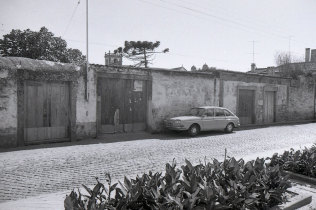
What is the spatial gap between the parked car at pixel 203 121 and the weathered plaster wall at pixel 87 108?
3741mm

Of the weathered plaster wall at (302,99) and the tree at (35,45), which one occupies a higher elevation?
the tree at (35,45)

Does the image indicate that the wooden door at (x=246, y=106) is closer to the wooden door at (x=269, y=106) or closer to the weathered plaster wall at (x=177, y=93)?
the wooden door at (x=269, y=106)

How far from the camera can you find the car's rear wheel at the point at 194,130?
12.4m

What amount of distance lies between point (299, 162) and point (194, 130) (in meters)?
6.88

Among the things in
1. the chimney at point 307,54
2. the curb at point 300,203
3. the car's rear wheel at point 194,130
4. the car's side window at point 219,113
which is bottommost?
the curb at point 300,203

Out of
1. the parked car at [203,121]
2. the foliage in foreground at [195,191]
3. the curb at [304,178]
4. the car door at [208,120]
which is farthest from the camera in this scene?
the car door at [208,120]

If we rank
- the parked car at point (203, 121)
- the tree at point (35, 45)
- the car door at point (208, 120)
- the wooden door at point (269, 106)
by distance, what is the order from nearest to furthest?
the parked car at point (203, 121)
the car door at point (208, 120)
the wooden door at point (269, 106)
the tree at point (35, 45)

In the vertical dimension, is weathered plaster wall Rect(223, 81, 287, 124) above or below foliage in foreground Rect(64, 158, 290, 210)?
above

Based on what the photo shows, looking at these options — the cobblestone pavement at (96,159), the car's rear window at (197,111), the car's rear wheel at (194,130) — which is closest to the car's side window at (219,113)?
the car's rear window at (197,111)

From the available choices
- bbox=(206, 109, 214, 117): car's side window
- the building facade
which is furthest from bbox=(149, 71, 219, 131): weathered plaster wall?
bbox=(206, 109, 214, 117): car's side window

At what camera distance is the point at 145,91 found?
1327 cm

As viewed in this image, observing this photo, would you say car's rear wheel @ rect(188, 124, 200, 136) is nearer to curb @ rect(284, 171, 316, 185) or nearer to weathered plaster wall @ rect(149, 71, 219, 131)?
weathered plaster wall @ rect(149, 71, 219, 131)

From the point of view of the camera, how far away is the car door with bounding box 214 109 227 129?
13406 millimetres

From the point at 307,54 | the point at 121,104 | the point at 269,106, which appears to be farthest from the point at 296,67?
the point at 121,104
